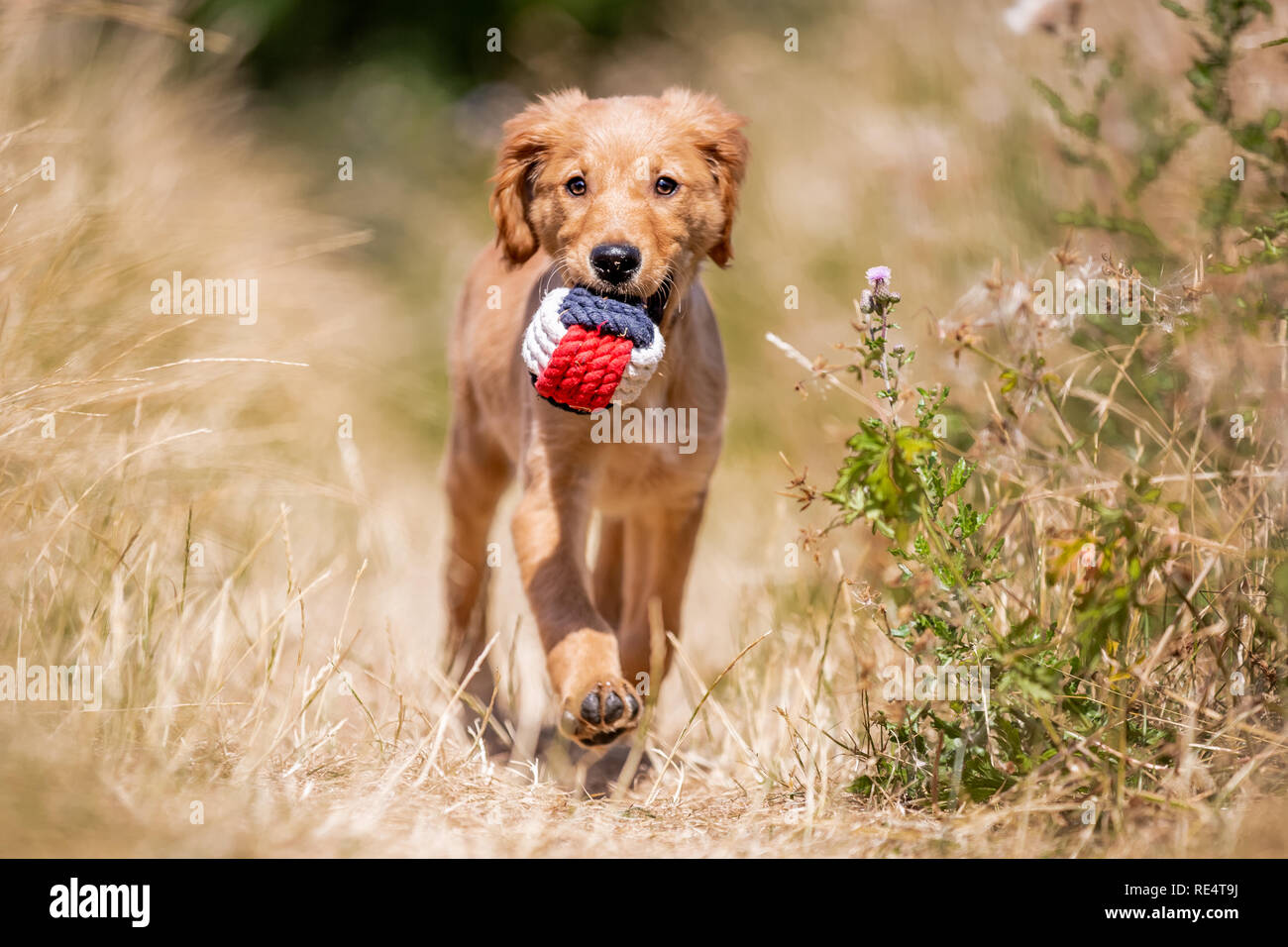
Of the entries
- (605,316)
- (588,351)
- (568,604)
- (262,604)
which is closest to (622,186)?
(605,316)

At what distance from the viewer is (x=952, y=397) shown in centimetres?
481

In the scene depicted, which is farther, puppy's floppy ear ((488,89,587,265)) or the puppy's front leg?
puppy's floppy ear ((488,89,587,265))

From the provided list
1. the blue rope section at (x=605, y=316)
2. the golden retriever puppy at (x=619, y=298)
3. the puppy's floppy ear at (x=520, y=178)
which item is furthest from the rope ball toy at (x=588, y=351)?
the puppy's floppy ear at (x=520, y=178)

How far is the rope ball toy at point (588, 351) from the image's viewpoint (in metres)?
3.26

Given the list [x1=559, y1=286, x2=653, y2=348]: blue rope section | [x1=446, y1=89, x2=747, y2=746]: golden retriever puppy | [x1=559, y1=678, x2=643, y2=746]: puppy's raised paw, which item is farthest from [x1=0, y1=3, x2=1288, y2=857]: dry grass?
[x1=559, y1=286, x2=653, y2=348]: blue rope section

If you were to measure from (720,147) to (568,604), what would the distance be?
1.46 metres

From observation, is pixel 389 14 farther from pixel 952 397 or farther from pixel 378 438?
pixel 952 397

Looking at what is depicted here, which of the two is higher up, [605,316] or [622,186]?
[622,186]

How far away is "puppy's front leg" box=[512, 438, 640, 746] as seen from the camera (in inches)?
138

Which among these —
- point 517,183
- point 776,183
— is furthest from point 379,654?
point 776,183

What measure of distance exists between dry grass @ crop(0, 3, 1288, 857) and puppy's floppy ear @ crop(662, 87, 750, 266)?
2.79ft

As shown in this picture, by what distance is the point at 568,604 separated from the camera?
3.83 metres

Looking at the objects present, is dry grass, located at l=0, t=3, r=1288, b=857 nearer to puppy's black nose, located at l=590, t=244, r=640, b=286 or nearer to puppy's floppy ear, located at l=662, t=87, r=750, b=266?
puppy's black nose, located at l=590, t=244, r=640, b=286

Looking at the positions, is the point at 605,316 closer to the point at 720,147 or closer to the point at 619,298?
the point at 619,298
